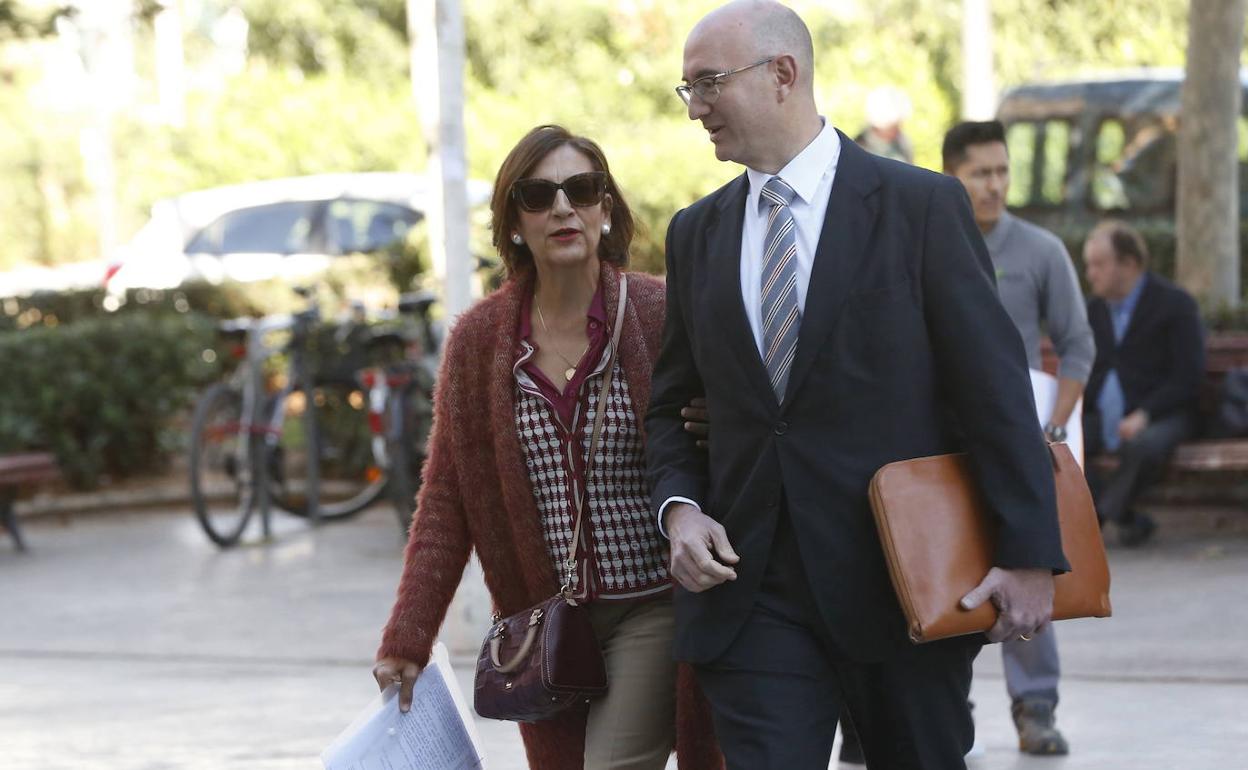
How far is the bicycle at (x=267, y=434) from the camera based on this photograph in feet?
35.9

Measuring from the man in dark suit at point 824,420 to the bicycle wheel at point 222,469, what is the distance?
762cm

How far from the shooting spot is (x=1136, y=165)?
20078 millimetres

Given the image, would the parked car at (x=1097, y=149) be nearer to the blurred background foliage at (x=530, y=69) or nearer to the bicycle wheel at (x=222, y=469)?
the blurred background foliage at (x=530, y=69)

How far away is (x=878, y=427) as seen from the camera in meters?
3.32

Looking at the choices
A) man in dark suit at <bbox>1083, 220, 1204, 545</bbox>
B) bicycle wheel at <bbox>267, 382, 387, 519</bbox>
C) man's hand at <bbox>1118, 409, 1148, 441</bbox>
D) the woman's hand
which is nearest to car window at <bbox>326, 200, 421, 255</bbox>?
bicycle wheel at <bbox>267, 382, 387, 519</bbox>

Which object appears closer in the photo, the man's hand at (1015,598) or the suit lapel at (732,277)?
the man's hand at (1015,598)

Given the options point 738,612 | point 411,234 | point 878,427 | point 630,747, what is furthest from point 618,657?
point 411,234

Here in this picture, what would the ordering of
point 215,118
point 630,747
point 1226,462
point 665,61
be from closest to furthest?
point 630,747
point 1226,462
point 665,61
point 215,118

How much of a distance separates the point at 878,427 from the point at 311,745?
3459mm

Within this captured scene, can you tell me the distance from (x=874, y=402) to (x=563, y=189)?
2.97 feet

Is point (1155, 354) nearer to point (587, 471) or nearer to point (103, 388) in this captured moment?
point (587, 471)

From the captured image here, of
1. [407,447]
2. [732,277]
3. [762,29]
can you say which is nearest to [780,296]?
[732,277]

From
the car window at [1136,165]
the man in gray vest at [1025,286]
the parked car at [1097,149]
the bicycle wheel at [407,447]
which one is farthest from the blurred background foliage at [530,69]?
the man in gray vest at [1025,286]

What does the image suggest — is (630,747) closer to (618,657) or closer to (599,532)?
(618,657)
